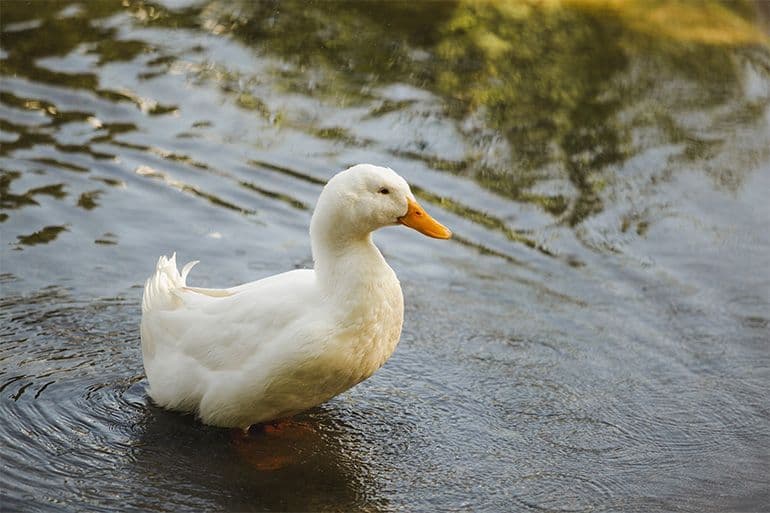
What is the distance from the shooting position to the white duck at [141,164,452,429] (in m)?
5.77

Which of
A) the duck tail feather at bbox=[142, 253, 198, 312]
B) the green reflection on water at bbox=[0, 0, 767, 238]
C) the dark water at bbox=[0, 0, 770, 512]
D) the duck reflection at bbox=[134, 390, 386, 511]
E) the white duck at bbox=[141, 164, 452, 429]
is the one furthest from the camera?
the green reflection on water at bbox=[0, 0, 767, 238]

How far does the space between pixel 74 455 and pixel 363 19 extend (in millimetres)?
8224

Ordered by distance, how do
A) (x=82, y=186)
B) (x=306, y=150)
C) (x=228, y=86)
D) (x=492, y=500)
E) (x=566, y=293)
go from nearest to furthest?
1. (x=492, y=500)
2. (x=566, y=293)
3. (x=82, y=186)
4. (x=306, y=150)
5. (x=228, y=86)

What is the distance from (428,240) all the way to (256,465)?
11.2 feet

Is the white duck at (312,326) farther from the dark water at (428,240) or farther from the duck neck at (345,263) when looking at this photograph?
the dark water at (428,240)

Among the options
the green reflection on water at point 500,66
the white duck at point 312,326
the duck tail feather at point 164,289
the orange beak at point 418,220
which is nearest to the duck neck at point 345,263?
the white duck at point 312,326

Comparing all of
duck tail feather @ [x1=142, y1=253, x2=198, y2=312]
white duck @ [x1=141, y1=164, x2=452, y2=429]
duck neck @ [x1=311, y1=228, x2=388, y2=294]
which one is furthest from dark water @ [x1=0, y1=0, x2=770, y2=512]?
duck neck @ [x1=311, y1=228, x2=388, y2=294]

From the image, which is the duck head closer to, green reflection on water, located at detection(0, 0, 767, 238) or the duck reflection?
the duck reflection

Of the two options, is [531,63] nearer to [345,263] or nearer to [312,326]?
[345,263]

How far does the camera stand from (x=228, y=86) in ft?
37.1

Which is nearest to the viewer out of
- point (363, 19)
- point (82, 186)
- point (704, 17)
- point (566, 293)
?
point (566, 293)

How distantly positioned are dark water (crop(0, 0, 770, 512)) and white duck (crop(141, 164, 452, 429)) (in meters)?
0.31

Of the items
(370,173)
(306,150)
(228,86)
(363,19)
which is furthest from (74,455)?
(363,19)

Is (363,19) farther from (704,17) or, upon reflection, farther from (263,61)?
(704,17)
